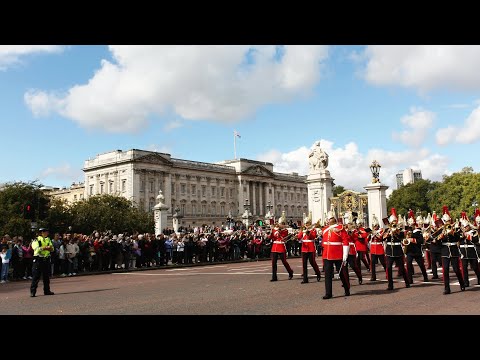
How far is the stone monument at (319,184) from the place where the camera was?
1334 inches

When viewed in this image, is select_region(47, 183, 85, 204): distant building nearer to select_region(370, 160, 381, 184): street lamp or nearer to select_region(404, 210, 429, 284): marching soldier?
select_region(370, 160, 381, 184): street lamp

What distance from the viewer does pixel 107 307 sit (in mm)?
10656

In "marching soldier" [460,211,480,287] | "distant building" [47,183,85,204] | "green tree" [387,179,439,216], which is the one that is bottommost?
"marching soldier" [460,211,480,287]

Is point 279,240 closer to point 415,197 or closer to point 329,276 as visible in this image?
point 329,276

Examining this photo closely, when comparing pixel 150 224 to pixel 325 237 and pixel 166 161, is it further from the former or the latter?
pixel 325 237

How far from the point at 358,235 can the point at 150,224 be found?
158ft

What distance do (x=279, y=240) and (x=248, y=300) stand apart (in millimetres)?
4935

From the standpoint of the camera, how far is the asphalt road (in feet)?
31.5

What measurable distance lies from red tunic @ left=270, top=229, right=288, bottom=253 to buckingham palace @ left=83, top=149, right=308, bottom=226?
2565 inches

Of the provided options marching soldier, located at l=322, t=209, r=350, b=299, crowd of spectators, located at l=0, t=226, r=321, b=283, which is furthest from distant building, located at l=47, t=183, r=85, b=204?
marching soldier, located at l=322, t=209, r=350, b=299

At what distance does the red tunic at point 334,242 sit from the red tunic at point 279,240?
3.46m

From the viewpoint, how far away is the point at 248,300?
1116cm

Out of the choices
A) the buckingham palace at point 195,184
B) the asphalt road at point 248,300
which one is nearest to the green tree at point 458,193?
the buckingham palace at point 195,184
